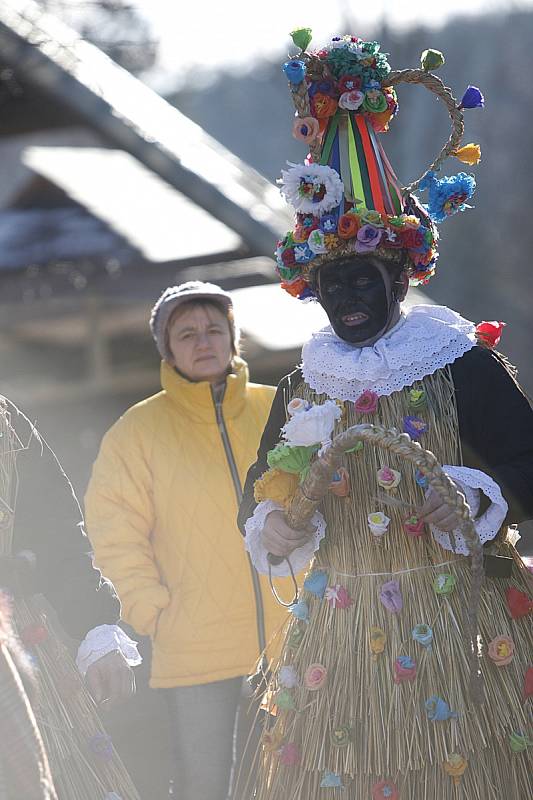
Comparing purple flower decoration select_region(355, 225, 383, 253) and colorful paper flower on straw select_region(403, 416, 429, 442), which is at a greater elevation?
purple flower decoration select_region(355, 225, 383, 253)

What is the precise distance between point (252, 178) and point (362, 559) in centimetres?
513

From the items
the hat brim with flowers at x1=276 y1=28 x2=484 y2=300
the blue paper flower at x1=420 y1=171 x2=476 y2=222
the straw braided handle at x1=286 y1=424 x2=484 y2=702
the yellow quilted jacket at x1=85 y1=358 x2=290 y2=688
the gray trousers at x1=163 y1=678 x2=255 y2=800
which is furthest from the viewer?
the yellow quilted jacket at x1=85 y1=358 x2=290 y2=688

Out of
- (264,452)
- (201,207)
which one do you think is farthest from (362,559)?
(201,207)

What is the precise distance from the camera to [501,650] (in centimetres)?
314

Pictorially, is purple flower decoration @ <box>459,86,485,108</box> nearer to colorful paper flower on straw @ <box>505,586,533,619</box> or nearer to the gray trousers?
colorful paper flower on straw @ <box>505,586,533,619</box>

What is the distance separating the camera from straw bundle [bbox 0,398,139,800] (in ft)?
10.0

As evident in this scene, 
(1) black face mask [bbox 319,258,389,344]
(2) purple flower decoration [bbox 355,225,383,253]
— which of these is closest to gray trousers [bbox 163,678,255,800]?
(1) black face mask [bbox 319,258,389,344]

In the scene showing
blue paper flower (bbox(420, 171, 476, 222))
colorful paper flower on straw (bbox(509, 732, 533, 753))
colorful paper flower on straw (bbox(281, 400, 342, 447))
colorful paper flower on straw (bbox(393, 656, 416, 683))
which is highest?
blue paper flower (bbox(420, 171, 476, 222))

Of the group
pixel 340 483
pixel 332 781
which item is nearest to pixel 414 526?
pixel 340 483

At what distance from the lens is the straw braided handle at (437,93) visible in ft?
11.3

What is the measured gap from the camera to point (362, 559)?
330 centimetres

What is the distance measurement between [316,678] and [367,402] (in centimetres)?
69

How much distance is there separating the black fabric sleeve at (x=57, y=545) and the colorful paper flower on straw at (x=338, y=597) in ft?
1.83

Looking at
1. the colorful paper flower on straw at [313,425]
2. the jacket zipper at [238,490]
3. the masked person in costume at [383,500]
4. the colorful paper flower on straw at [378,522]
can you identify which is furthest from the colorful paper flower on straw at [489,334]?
the jacket zipper at [238,490]
